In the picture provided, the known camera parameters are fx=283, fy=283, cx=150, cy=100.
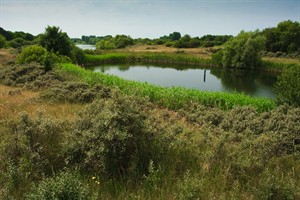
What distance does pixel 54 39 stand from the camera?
26.8m

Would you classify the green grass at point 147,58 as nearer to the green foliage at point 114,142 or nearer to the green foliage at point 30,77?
the green foliage at point 30,77

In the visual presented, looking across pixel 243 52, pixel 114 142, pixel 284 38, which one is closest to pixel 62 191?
pixel 114 142

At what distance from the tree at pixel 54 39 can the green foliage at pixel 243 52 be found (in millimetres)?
26178

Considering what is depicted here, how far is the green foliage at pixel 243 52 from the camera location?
41844mm

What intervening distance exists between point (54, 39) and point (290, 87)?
22551 mm

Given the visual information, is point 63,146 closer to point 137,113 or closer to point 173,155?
point 137,113

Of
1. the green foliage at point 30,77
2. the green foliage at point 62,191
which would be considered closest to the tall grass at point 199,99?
the green foliage at point 30,77

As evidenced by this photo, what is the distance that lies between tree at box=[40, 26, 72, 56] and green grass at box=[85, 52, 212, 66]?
18.2 meters

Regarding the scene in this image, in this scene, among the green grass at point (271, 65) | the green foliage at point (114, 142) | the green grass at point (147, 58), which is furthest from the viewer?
the green grass at point (147, 58)

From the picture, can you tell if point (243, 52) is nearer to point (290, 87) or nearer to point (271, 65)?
point (271, 65)

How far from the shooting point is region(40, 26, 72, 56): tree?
87.5 feet

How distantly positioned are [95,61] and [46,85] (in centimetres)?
3366

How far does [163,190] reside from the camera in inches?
164

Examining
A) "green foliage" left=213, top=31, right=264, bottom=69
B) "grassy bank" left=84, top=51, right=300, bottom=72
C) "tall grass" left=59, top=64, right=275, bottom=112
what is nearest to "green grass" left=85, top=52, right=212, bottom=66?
"grassy bank" left=84, top=51, right=300, bottom=72
